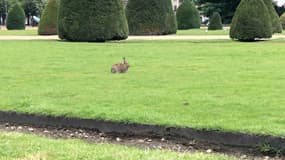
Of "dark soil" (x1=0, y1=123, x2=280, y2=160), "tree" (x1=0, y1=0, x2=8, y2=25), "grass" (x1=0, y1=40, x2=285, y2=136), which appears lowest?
"tree" (x1=0, y1=0, x2=8, y2=25)

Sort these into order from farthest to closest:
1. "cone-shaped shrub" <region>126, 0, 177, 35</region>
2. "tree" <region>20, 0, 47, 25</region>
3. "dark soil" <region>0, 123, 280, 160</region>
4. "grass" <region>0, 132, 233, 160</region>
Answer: "tree" <region>20, 0, 47, 25</region> < "cone-shaped shrub" <region>126, 0, 177, 35</region> < "dark soil" <region>0, 123, 280, 160</region> < "grass" <region>0, 132, 233, 160</region>

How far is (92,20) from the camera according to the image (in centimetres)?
2516

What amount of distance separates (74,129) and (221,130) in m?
2.12

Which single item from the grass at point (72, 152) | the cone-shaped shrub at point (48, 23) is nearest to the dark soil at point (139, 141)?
the grass at point (72, 152)

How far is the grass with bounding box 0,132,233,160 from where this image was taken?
18.9ft

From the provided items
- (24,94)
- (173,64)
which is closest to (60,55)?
(173,64)

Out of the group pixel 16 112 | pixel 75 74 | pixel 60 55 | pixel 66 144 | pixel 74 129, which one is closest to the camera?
pixel 66 144

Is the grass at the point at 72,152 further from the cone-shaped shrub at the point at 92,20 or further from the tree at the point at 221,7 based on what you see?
the tree at the point at 221,7

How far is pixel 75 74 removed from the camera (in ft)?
40.8

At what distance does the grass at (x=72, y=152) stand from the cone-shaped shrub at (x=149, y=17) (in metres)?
24.5

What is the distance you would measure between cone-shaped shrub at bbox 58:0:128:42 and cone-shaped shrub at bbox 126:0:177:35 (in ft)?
17.4

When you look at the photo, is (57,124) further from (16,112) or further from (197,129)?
(197,129)

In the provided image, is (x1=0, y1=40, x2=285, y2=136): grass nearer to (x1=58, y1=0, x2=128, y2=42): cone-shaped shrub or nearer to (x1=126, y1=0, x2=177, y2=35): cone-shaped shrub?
(x1=58, y1=0, x2=128, y2=42): cone-shaped shrub

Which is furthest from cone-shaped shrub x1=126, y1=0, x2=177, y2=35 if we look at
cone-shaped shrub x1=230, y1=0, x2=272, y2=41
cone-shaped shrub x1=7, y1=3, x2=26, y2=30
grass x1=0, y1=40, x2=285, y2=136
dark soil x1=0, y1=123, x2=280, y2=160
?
dark soil x1=0, y1=123, x2=280, y2=160
